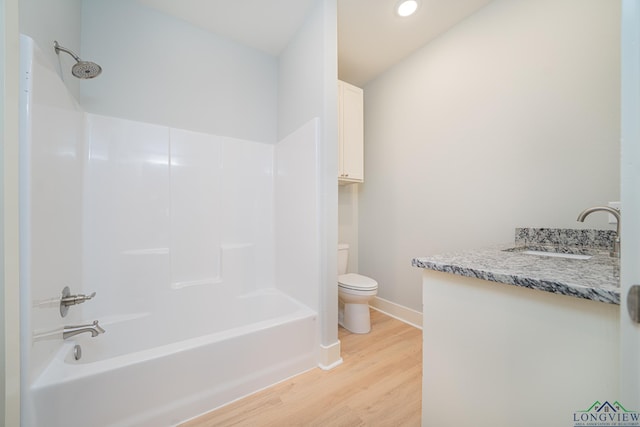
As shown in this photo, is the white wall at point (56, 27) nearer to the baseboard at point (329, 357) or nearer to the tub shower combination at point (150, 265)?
the tub shower combination at point (150, 265)

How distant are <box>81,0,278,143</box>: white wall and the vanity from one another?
1.98 m

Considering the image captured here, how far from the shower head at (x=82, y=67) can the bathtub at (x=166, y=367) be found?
142cm

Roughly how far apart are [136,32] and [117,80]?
1.33ft

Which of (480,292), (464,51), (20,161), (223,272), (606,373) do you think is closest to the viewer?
(606,373)

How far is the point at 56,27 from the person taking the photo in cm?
115

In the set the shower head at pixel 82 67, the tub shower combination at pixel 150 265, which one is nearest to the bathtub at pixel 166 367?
the tub shower combination at pixel 150 265

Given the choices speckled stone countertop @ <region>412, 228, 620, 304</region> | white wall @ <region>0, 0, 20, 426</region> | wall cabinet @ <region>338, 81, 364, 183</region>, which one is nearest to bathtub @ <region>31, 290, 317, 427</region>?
white wall @ <region>0, 0, 20, 426</region>

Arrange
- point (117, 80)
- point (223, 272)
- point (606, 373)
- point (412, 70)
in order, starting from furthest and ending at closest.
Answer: point (412, 70)
point (223, 272)
point (117, 80)
point (606, 373)

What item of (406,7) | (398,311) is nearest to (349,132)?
(406,7)

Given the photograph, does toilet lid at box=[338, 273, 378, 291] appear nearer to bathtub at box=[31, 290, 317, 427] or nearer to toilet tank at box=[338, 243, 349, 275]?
toilet tank at box=[338, 243, 349, 275]

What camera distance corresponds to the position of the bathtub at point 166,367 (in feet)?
3.05

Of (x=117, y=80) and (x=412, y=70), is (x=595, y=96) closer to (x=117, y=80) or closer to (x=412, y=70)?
(x=412, y=70)

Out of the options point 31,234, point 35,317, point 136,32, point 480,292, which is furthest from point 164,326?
point 136,32

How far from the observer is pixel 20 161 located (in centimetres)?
85
